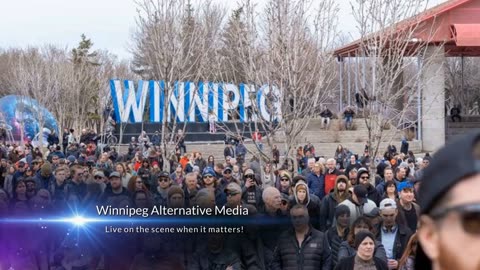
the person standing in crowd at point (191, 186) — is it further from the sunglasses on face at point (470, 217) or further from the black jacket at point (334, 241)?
the sunglasses on face at point (470, 217)

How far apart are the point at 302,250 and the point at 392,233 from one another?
1058 mm

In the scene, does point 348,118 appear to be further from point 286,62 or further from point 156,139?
point 286,62

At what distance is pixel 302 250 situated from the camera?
7.24 metres

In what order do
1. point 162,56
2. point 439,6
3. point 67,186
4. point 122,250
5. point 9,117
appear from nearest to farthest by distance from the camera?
point 122,250 < point 67,186 < point 162,56 < point 439,6 < point 9,117

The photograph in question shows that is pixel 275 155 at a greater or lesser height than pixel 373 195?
greater

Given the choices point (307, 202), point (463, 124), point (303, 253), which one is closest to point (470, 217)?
point (303, 253)

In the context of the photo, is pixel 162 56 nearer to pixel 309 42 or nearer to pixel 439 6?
pixel 309 42

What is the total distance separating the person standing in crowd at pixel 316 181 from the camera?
1209 cm

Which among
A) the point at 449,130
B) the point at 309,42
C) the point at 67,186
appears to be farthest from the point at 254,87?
the point at 449,130

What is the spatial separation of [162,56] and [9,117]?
32674 mm

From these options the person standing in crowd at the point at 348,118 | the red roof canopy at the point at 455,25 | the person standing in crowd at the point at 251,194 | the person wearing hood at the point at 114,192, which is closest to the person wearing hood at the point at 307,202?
the person standing in crowd at the point at 251,194

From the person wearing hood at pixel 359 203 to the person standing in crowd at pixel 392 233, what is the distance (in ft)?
1.67

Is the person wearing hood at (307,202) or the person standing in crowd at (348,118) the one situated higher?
the person standing in crowd at (348,118)

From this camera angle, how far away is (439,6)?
2802 cm
